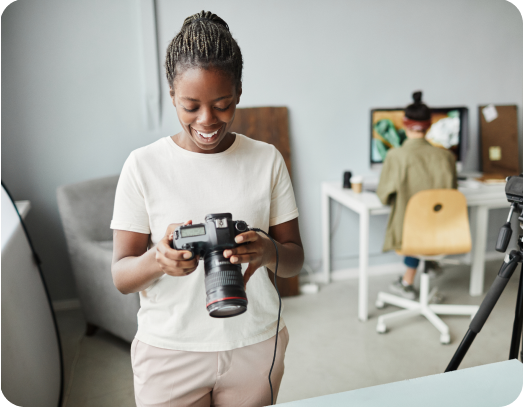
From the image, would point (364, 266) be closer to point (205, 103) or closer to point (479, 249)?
point (479, 249)

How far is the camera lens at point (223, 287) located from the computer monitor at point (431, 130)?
7.18 ft

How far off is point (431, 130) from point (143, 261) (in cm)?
250

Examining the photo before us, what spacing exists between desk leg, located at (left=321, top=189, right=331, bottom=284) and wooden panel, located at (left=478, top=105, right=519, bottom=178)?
1.27 m

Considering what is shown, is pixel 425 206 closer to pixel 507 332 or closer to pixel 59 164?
pixel 507 332

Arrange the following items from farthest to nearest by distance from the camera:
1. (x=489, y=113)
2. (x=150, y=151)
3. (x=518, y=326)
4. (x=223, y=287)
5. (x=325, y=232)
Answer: (x=489, y=113) < (x=325, y=232) < (x=518, y=326) < (x=150, y=151) < (x=223, y=287)

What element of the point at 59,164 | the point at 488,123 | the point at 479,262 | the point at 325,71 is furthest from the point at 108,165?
the point at 488,123

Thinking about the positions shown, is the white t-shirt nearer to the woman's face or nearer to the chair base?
the woman's face

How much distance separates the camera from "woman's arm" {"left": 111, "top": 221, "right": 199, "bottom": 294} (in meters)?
0.60

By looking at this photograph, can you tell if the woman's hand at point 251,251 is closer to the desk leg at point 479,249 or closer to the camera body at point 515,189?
the camera body at point 515,189

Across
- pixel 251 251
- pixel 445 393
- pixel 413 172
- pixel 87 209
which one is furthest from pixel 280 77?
pixel 445 393

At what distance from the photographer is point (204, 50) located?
0.64 metres

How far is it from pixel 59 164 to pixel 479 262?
8.63 ft

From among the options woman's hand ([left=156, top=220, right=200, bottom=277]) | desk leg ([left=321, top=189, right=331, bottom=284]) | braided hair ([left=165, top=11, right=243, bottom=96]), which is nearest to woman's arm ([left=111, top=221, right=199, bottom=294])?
woman's hand ([left=156, top=220, right=200, bottom=277])

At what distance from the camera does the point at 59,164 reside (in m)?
2.28
